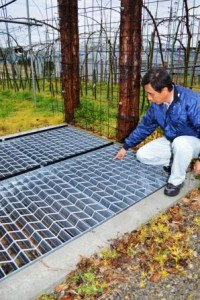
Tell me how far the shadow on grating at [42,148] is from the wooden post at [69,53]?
56cm

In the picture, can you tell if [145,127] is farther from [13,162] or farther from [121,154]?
[13,162]

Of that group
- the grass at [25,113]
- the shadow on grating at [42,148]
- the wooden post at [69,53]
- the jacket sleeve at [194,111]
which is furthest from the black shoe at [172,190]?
the grass at [25,113]

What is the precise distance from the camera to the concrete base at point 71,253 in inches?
69.2

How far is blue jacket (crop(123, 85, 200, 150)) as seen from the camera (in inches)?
108

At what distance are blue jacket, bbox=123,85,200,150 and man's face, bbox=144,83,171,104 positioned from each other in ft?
0.38

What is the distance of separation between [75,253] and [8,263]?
50 cm

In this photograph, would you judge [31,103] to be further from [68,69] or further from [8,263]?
[8,263]

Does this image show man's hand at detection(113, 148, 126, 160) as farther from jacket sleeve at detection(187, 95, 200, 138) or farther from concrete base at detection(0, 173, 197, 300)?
jacket sleeve at detection(187, 95, 200, 138)

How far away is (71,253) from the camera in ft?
6.78

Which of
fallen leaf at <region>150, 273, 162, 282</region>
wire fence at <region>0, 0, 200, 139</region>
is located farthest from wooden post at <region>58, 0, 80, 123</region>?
fallen leaf at <region>150, 273, 162, 282</region>

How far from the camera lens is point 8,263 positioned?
2.00 metres

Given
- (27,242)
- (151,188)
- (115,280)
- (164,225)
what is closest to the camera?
(115,280)

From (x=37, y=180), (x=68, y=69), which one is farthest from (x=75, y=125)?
(x=37, y=180)

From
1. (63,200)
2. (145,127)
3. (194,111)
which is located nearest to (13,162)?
(63,200)
